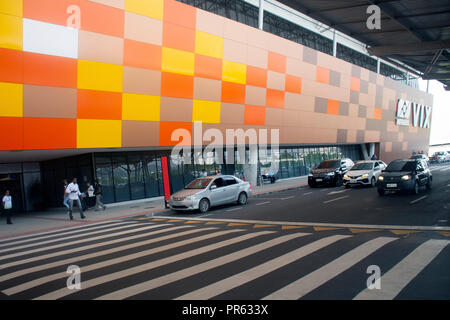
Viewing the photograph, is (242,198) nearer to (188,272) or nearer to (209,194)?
(209,194)

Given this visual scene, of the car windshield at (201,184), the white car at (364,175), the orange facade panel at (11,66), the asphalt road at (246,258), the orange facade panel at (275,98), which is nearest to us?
the asphalt road at (246,258)

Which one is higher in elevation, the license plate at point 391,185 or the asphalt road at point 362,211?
the license plate at point 391,185

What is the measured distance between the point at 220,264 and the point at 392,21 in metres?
A: 21.1

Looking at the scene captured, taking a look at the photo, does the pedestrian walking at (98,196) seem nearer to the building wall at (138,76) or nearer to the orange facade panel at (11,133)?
the building wall at (138,76)

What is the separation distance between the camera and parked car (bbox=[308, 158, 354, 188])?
26.5m

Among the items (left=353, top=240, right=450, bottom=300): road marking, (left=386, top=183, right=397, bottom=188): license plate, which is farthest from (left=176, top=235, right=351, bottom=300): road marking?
(left=386, top=183, right=397, bottom=188): license plate

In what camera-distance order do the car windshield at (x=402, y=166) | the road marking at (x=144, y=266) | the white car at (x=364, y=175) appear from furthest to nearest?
the white car at (x=364, y=175)
the car windshield at (x=402, y=166)
the road marking at (x=144, y=266)

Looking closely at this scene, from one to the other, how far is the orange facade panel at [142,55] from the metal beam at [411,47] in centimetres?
1671

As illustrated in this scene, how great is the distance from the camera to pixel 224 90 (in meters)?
26.0

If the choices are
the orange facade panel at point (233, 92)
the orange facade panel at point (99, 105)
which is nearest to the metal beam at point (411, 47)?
the orange facade panel at point (233, 92)

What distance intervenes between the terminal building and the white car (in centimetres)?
835

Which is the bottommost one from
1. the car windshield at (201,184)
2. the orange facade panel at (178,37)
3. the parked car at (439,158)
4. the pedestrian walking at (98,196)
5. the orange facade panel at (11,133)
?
the pedestrian walking at (98,196)

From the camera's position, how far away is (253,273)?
694 centimetres

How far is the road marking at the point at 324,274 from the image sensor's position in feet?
18.8
